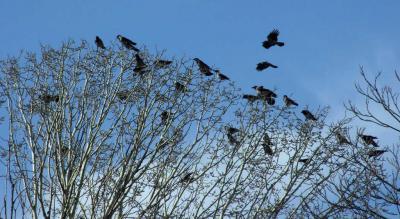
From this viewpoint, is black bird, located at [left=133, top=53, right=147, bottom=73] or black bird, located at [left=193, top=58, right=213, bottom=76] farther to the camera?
black bird, located at [left=193, top=58, right=213, bottom=76]

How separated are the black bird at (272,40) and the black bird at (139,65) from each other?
3161 mm

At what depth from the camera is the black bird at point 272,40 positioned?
15.4 metres

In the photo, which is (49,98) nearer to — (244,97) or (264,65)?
(244,97)

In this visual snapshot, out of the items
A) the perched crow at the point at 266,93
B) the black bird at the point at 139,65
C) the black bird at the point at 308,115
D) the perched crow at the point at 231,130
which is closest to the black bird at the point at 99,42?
the black bird at the point at 139,65

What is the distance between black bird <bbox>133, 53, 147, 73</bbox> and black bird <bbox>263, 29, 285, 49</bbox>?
3161 mm

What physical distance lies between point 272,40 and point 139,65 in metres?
3.40

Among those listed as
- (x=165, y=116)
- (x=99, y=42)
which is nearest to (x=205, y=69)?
(x=165, y=116)

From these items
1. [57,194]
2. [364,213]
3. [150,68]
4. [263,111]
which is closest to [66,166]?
[57,194]

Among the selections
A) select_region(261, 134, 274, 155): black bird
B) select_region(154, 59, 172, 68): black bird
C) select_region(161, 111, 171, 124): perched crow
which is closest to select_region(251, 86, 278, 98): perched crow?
select_region(261, 134, 274, 155): black bird

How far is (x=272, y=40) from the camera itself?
1544 cm

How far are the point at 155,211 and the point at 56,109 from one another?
2.52m

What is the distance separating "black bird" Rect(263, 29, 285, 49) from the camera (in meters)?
15.4

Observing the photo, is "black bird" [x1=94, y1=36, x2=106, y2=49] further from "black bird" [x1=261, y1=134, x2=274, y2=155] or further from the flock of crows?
"black bird" [x1=261, y1=134, x2=274, y2=155]

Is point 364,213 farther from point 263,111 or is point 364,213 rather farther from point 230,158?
point 263,111
